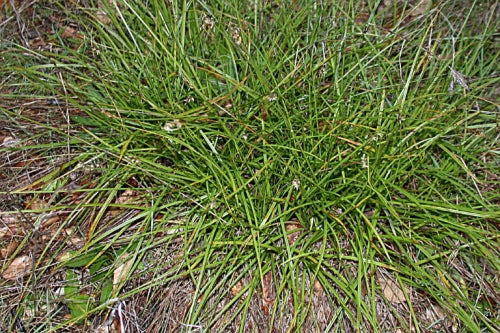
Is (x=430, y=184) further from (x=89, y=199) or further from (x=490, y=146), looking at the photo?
(x=89, y=199)

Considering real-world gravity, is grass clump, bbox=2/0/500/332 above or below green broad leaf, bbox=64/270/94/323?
above

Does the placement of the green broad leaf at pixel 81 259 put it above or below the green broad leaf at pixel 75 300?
above

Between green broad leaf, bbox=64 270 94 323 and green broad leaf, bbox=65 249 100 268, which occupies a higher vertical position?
green broad leaf, bbox=65 249 100 268

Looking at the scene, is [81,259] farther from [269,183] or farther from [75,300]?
[269,183]

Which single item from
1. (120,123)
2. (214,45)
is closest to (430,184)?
(214,45)

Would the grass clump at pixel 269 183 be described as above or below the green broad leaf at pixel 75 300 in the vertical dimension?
above

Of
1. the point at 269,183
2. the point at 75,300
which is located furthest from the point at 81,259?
the point at 269,183

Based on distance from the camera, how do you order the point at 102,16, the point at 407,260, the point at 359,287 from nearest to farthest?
the point at 359,287 < the point at 407,260 < the point at 102,16

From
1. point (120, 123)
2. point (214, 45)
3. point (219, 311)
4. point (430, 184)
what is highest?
point (214, 45)
